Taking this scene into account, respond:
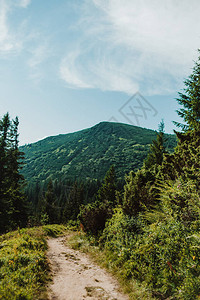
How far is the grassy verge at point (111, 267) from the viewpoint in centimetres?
477

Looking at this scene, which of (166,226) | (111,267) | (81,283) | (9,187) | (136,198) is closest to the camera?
(166,226)

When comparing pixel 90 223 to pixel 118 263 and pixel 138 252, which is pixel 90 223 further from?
pixel 138 252

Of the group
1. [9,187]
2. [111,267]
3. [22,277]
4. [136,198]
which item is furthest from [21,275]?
[9,187]

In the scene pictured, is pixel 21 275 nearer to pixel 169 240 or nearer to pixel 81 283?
pixel 81 283

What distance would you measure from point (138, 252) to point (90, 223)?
20.9 ft

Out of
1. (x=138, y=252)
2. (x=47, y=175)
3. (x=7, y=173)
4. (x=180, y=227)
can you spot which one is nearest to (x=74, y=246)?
(x=138, y=252)

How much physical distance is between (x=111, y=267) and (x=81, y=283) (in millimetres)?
1659

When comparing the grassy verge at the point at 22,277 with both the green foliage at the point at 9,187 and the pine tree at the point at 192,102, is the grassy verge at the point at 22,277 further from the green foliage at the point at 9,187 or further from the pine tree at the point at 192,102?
the green foliage at the point at 9,187

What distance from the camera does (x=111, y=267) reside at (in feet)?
23.0

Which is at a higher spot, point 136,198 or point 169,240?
point 136,198

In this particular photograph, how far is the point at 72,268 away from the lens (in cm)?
718

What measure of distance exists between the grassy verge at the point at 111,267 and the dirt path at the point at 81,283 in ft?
0.67

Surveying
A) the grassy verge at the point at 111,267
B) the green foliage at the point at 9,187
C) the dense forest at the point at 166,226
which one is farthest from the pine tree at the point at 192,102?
the green foliage at the point at 9,187

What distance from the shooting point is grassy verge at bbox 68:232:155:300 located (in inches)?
188
